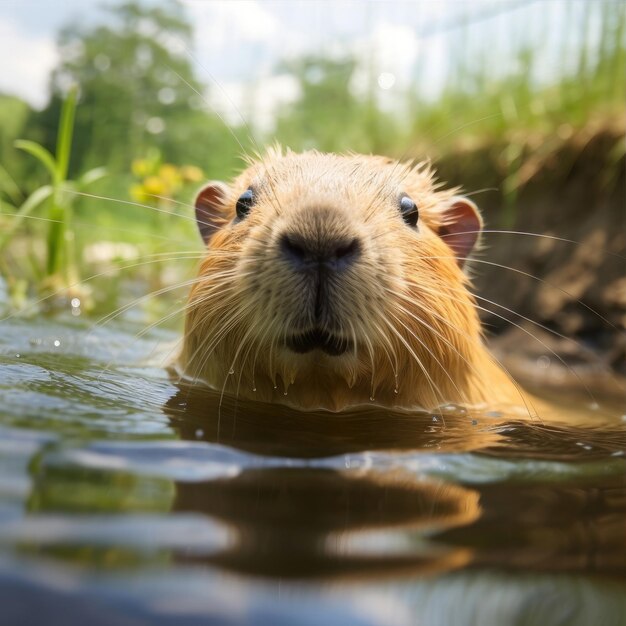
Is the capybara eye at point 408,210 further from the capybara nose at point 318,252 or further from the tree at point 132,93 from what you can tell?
the tree at point 132,93

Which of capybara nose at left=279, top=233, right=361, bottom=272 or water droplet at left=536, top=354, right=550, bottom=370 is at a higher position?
capybara nose at left=279, top=233, right=361, bottom=272

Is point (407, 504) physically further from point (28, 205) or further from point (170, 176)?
point (170, 176)

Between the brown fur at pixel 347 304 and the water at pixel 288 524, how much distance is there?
449 millimetres

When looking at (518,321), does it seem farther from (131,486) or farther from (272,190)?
(131,486)

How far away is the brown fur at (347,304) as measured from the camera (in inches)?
94.0

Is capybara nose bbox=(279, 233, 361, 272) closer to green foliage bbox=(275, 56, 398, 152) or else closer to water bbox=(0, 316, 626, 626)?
water bbox=(0, 316, 626, 626)

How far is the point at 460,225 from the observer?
11.3 feet

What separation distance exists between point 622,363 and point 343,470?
193 inches

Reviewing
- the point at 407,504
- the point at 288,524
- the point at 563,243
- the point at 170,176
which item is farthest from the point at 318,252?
the point at 563,243

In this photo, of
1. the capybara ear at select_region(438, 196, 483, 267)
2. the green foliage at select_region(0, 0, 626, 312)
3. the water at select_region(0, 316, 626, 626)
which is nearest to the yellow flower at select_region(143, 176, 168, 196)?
the green foliage at select_region(0, 0, 626, 312)

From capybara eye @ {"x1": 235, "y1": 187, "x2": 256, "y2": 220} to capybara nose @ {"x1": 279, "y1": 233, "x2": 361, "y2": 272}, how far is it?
0.77 metres

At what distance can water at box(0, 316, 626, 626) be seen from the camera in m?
1.15

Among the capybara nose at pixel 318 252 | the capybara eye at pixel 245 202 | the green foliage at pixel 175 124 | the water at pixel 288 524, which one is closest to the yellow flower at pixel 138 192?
the green foliage at pixel 175 124

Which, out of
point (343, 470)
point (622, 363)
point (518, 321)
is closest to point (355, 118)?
point (518, 321)
